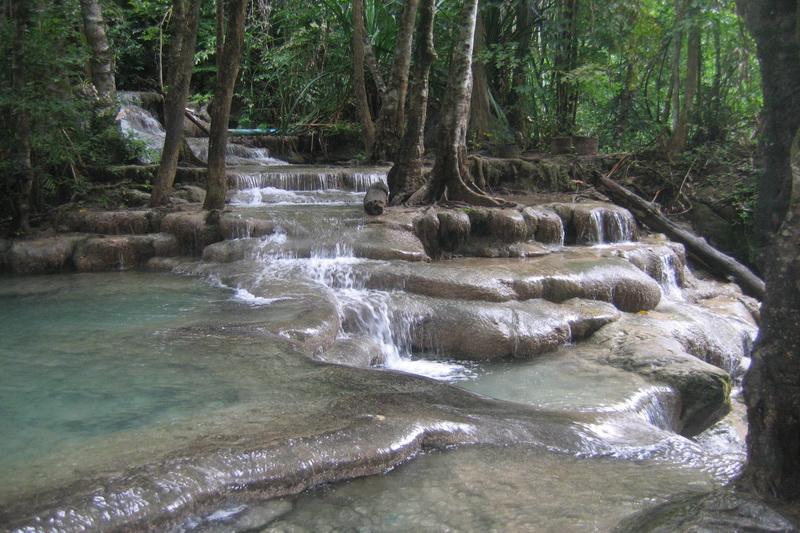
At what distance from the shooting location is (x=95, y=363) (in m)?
4.23

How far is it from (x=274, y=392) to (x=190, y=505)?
3.93ft

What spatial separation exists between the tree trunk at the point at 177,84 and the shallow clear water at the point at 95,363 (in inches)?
102

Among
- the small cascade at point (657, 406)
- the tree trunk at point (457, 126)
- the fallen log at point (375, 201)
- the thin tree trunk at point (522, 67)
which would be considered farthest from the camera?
the thin tree trunk at point (522, 67)

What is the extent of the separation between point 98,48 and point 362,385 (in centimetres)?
871

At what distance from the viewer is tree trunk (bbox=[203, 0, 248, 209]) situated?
25.6 ft

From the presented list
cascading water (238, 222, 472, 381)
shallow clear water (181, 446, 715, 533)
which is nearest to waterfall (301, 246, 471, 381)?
cascading water (238, 222, 472, 381)

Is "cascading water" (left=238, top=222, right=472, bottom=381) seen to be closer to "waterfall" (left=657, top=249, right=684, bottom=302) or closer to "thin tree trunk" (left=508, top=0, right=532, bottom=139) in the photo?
"waterfall" (left=657, top=249, right=684, bottom=302)

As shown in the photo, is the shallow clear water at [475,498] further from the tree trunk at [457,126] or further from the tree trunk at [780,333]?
the tree trunk at [457,126]

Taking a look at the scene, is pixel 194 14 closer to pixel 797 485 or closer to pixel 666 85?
pixel 797 485

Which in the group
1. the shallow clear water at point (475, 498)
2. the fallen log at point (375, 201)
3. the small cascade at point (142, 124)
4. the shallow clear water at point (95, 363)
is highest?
the small cascade at point (142, 124)

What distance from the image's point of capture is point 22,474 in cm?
255

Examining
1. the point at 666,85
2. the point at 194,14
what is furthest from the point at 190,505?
the point at 666,85

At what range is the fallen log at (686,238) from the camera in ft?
28.3

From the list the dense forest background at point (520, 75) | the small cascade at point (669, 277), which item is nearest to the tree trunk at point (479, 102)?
the dense forest background at point (520, 75)
